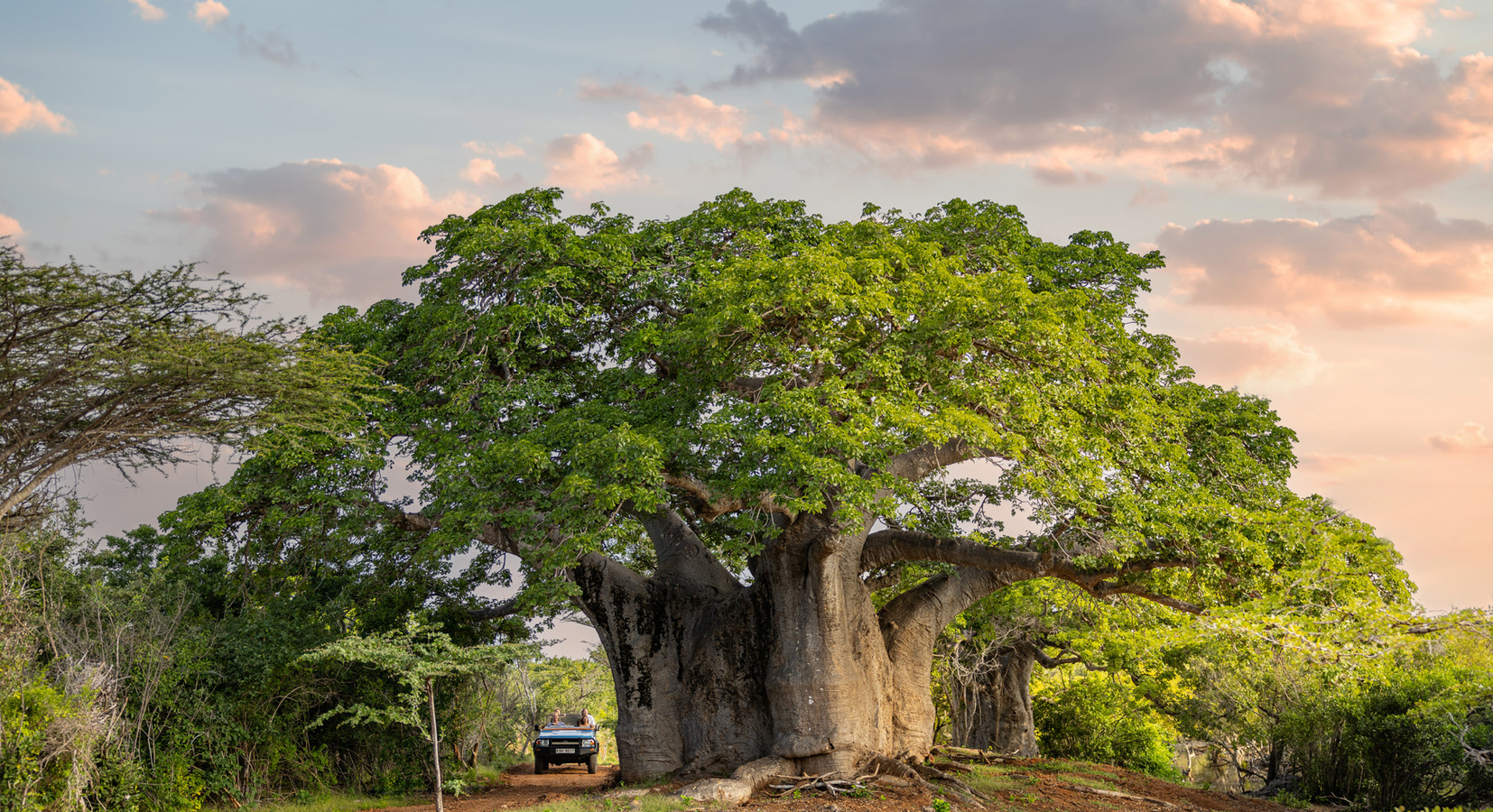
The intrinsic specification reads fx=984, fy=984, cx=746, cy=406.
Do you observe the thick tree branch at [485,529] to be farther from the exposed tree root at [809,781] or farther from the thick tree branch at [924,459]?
the thick tree branch at [924,459]

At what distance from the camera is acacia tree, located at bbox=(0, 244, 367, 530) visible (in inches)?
490

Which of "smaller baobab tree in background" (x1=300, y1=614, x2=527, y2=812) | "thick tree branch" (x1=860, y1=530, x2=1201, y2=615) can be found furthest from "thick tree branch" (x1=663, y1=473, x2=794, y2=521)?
"smaller baobab tree in background" (x1=300, y1=614, x2=527, y2=812)

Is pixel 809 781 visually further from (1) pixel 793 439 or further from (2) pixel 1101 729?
(2) pixel 1101 729

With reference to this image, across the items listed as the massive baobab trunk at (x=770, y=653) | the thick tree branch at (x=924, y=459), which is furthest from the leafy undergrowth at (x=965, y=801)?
the thick tree branch at (x=924, y=459)

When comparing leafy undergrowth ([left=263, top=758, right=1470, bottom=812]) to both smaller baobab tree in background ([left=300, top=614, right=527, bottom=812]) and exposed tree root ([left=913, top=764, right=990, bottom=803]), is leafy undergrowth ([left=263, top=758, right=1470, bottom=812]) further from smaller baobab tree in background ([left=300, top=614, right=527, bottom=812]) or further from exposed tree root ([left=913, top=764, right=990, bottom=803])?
smaller baobab tree in background ([left=300, top=614, right=527, bottom=812])

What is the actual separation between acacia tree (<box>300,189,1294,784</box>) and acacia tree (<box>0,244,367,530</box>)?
164 centimetres

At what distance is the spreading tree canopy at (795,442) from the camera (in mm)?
12133

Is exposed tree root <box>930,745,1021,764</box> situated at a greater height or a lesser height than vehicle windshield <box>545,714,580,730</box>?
lesser

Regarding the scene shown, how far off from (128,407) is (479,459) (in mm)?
4763

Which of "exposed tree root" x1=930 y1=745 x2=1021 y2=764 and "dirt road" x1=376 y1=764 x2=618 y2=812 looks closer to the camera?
"dirt road" x1=376 y1=764 x2=618 y2=812

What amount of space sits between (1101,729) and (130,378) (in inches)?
791

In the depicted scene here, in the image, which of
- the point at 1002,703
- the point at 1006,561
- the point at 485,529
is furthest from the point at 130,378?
the point at 1002,703

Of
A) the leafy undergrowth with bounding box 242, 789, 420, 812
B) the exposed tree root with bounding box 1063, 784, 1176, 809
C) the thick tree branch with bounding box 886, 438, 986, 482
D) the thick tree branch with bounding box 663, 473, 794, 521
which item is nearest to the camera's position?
the thick tree branch with bounding box 663, 473, 794, 521

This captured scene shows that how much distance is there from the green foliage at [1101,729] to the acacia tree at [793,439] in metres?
7.43
